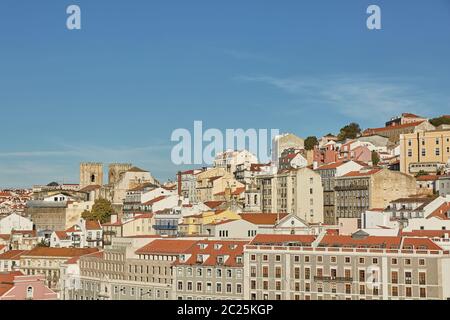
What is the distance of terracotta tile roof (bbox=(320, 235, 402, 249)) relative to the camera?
16812mm

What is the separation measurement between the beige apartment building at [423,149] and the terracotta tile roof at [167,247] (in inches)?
484

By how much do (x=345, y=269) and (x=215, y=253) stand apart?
3410 mm

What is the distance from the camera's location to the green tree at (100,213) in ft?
104

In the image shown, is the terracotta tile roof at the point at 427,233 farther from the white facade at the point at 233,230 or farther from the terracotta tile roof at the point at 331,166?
the terracotta tile roof at the point at 331,166

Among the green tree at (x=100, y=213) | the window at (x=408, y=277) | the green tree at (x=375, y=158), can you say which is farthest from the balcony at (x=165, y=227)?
the window at (x=408, y=277)

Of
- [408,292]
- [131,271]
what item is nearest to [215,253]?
[131,271]

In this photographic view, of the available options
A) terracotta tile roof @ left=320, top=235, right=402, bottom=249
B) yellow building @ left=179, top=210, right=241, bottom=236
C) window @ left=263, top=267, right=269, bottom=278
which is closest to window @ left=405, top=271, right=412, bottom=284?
terracotta tile roof @ left=320, top=235, right=402, bottom=249

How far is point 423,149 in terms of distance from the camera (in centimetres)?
2995

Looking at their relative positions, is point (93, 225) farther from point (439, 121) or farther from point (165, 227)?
point (439, 121)

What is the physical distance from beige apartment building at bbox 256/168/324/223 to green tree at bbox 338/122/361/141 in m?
12.0

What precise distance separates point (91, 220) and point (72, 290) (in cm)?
899

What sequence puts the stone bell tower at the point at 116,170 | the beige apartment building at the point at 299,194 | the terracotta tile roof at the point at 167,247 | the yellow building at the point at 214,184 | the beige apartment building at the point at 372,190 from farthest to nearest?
the stone bell tower at the point at 116,170 < the yellow building at the point at 214,184 < the beige apartment building at the point at 299,194 < the beige apartment building at the point at 372,190 < the terracotta tile roof at the point at 167,247
